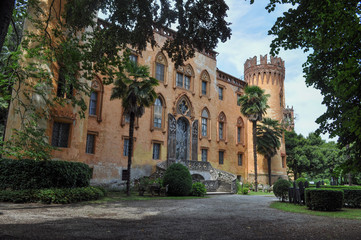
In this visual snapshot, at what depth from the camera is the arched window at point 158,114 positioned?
1062 inches

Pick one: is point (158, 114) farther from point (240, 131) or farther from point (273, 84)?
point (273, 84)

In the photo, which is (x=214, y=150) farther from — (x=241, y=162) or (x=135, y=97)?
(x=135, y=97)

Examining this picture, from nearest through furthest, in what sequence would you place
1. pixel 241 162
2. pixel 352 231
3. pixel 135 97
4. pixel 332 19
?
1. pixel 332 19
2. pixel 352 231
3. pixel 135 97
4. pixel 241 162

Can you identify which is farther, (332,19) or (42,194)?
(42,194)

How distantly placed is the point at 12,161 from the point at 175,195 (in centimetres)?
1056

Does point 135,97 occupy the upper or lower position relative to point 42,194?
upper

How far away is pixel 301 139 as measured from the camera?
4778cm

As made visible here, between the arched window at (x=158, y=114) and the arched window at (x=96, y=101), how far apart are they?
556 cm

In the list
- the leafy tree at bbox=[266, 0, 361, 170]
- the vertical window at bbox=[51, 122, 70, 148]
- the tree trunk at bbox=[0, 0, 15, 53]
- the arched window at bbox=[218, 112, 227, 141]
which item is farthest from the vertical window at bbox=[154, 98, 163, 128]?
the tree trunk at bbox=[0, 0, 15, 53]

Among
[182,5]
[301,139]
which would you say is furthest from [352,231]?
[301,139]

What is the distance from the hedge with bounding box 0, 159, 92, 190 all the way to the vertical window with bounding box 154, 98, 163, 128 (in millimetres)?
12917

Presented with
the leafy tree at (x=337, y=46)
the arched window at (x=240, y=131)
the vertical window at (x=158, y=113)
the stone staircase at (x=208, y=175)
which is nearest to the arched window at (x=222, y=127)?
the arched window at (x=240, y=131)

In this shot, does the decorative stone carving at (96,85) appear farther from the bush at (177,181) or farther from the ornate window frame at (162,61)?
the bush at (177,181)

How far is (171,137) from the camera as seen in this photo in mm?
Result: 27906
